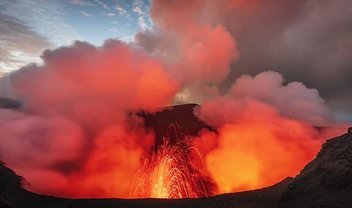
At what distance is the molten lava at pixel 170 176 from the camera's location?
57.7 meters

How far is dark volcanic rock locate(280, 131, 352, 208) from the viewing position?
23.1 m

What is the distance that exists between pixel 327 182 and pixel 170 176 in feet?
119

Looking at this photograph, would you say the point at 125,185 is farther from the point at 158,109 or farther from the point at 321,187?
the point at 321,187

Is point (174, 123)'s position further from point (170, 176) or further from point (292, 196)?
point (292, 196)

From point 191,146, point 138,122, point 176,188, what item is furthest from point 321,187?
point 138,122

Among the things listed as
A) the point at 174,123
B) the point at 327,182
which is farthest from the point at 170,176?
the point at 327,182

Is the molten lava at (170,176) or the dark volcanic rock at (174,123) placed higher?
the dark volcanic rock at (174,123)

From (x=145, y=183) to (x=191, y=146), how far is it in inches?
684

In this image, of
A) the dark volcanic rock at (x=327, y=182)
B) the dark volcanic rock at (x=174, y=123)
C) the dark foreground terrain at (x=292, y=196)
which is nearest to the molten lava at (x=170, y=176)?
the dark volcanic rock at (x=174, y=123)

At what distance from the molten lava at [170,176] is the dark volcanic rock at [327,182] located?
30.8m

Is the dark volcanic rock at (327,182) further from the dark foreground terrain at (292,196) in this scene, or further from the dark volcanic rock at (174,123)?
the dark volcanic rock at (174,123)

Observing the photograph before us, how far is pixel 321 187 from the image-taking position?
25.6m

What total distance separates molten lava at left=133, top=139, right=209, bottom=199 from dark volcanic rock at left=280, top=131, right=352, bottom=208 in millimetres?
30750

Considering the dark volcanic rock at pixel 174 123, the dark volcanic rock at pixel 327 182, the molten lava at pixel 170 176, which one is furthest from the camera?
the dark volcanic rock at pixel 174 123
